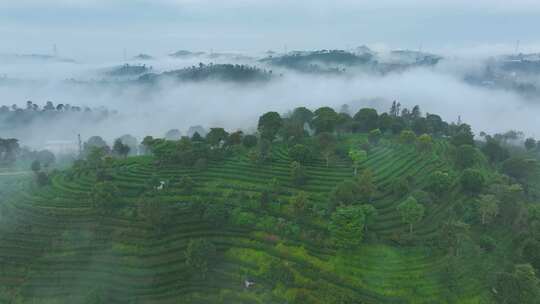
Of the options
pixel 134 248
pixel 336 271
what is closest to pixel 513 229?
pixel 336 271

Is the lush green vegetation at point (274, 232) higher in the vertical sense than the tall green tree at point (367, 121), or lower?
lower

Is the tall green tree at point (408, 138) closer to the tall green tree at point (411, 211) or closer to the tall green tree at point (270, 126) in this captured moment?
the tall green tree at point (270, 126)

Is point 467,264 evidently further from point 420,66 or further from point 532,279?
point 420,66

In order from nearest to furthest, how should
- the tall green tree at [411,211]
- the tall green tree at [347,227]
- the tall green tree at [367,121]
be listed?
the tall green tree at [347,227]
the tall green tree at [411,211]
the tall green tree at [367,121]

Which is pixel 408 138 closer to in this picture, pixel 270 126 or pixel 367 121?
pixel 367 121

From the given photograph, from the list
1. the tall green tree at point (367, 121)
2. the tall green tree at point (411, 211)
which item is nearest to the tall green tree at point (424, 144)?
the tall green tree at point (367, 121)

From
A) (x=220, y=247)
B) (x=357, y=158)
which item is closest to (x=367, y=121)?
(x=357, y=158)

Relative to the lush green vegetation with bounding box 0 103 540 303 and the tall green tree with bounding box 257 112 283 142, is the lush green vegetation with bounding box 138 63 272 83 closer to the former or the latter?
the tall green tree with bounding box 257 112 283 142
